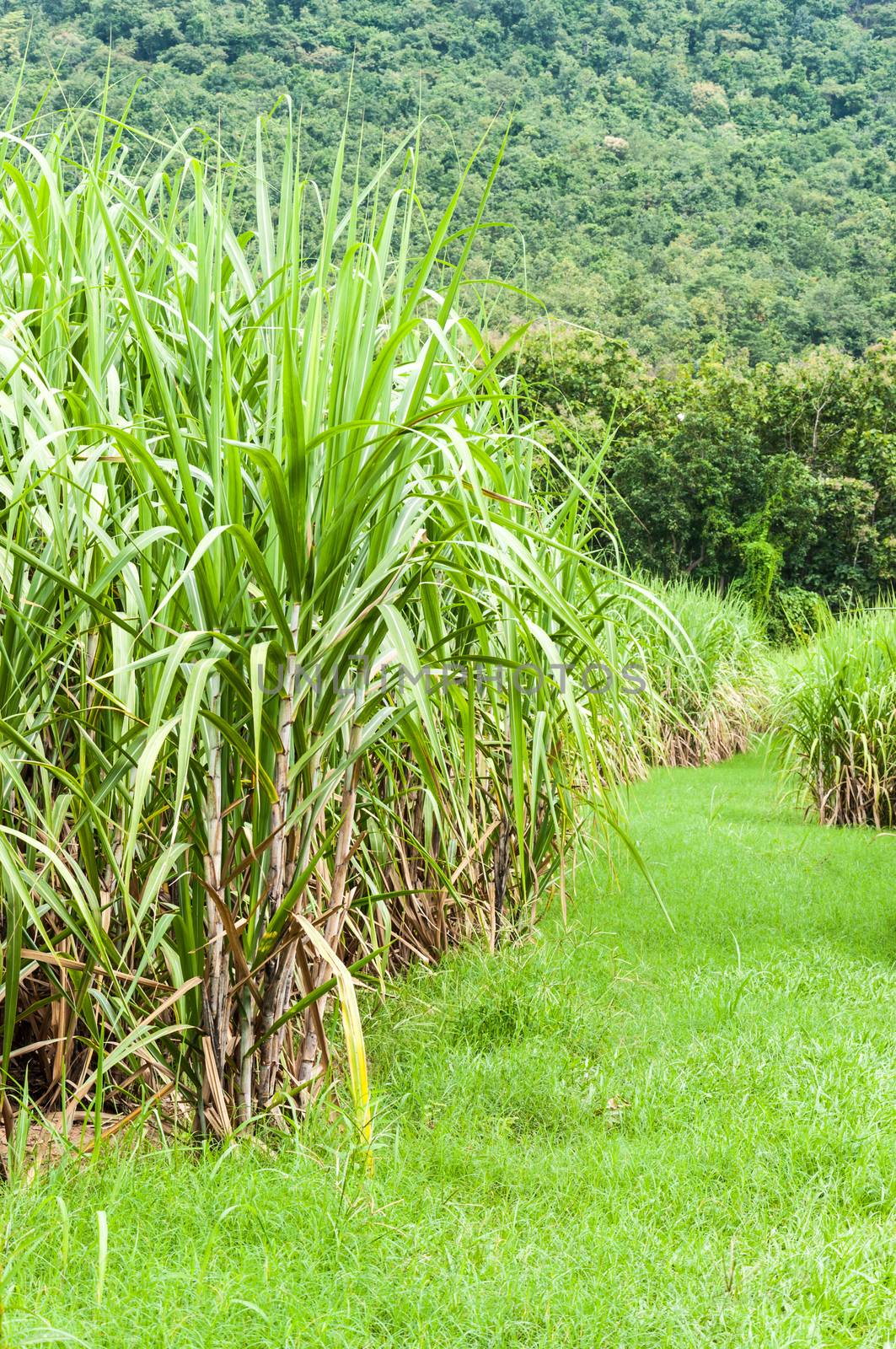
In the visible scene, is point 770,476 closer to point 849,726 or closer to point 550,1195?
point 849,726

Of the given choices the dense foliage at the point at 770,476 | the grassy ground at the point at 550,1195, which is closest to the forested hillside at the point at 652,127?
the dense foliage at the point at 770,476

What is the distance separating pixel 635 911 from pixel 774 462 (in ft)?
52.9

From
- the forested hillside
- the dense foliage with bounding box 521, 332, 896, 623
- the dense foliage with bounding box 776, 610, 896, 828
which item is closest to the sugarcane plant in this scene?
the dense foliage with bounding box 776, 610, 896, 828

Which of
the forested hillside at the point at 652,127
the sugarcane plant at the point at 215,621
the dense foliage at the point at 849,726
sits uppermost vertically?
the forested hillside at the point at 652,127

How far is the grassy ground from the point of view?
59.1 inches

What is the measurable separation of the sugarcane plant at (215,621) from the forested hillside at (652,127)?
352 inches

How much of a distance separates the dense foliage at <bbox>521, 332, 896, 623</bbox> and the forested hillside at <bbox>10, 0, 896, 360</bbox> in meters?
3.90

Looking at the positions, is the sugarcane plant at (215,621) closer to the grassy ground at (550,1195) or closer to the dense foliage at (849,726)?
the grassy ground at (550,1195)

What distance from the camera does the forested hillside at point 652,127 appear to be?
23.2 metres

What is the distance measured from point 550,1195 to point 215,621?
1270mm

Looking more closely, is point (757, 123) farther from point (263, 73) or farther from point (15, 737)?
point (15, 737)

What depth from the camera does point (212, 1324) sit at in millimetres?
1397

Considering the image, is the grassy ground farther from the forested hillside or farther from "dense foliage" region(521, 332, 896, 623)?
"dense foliage" region(521, 332, 896, 623)

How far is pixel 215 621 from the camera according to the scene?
5.37ft
